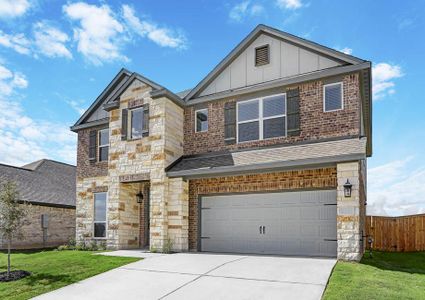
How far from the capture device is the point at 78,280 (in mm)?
9484

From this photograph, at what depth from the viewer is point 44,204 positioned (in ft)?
67.9

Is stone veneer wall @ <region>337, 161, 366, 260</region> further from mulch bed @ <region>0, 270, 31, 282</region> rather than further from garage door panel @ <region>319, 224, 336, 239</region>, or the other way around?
mulch bed @ <region>0, 270, 31, 282</region>

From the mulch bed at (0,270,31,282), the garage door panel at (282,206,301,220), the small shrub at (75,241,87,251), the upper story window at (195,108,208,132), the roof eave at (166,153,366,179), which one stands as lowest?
the small shrub at (75,241,87,251)

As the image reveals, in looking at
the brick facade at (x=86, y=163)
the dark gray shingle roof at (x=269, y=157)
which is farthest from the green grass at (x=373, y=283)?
the brick facade at (x=86, y=163)

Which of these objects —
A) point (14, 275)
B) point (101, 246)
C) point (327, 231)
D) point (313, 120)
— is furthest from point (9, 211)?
point (313, 120)

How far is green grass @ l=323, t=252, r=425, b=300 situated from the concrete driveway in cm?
29

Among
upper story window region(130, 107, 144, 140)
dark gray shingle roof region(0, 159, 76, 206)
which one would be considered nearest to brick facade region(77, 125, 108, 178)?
upper story window region(130, 107, 144, 140)

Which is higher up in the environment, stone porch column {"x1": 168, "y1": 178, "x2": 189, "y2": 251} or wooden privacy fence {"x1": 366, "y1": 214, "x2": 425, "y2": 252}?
stone porch column {"x1": 168, "y1": 178, "x2": 189, "y2": 251}

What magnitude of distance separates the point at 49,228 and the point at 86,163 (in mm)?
5722

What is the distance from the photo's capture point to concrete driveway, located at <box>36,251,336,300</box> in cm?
757

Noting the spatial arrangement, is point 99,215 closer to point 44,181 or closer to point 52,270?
point 52,270

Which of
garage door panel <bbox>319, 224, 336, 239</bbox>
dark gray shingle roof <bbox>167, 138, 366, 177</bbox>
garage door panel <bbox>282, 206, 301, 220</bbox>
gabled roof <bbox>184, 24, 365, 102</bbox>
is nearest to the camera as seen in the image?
dark gray shingle roof <bbox>167, 138, 366, 177</bbox>

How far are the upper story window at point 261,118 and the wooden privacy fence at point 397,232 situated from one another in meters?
7.41

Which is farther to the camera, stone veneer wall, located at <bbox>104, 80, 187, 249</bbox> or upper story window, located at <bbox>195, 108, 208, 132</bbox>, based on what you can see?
upper story window, located at <bbox>195, 108, 208, 132</bbox>
